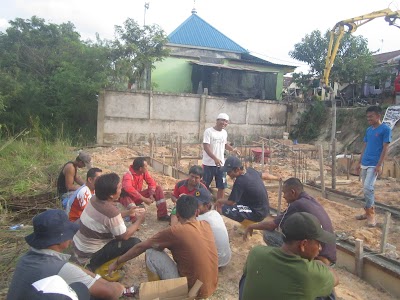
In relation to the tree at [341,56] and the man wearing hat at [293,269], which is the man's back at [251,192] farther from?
the tree at [341,56]

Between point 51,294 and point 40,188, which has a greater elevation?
point 51,294

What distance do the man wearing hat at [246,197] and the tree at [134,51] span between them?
43.5ft

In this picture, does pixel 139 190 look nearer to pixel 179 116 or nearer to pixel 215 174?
pixel 215 174

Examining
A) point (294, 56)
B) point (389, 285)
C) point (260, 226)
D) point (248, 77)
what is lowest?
point (389, 285)

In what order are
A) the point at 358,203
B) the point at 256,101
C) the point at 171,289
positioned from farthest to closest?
1. the point at 256,101
2. the point at 358,203
3. the point at 171,289

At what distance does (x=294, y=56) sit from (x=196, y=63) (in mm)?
5992

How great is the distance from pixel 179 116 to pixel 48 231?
51.2 ft

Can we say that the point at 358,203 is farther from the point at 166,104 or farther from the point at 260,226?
the point at 166,104

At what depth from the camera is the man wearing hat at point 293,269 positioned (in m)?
1.99

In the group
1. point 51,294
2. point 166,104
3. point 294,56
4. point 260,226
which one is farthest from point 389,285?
point 294,56

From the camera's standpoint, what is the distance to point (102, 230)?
342cm

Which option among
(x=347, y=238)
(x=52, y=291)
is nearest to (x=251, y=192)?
Answer: (x=347, y=238)

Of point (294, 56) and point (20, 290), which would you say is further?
point (294, 56)

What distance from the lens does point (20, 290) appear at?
199cm
